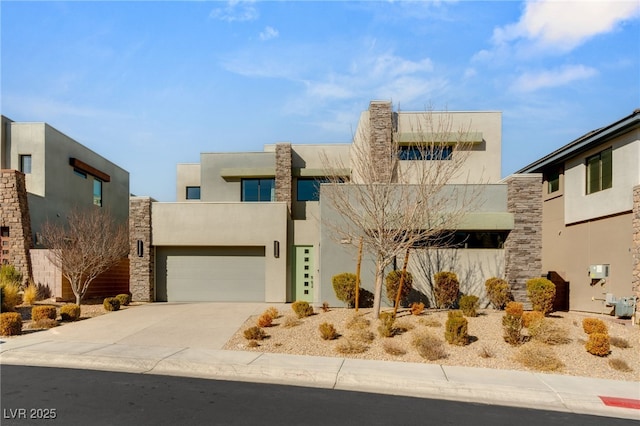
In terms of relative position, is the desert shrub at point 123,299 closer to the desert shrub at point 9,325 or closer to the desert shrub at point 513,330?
A: the desert shrub at point 9,325

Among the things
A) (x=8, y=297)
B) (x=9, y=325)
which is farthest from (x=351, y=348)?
(x=8, y=297)

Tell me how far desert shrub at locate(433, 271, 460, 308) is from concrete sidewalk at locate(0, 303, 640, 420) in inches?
223

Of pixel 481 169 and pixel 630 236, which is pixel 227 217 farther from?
pixel 630 236

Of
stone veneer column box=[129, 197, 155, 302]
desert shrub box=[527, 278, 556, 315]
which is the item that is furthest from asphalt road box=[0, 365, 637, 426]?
stone veneer column box=[129, 197, 155, 302]

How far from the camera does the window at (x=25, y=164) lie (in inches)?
850

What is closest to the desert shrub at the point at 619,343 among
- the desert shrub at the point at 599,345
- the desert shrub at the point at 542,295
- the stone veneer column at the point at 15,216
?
the desert shrub at the point at 599,345

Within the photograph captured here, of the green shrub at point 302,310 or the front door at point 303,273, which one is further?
the front door at point 303,273

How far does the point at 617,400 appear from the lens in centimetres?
747

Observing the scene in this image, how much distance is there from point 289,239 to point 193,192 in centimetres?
1120

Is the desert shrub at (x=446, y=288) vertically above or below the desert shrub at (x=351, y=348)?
above

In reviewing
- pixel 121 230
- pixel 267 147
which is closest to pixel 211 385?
pixel 121 230

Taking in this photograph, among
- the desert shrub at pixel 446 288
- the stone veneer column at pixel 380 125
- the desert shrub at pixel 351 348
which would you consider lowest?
the desert shrub at pixel 351 348

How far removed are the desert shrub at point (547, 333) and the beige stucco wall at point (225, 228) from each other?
32.0 feet

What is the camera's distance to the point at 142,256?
58.4 ft
